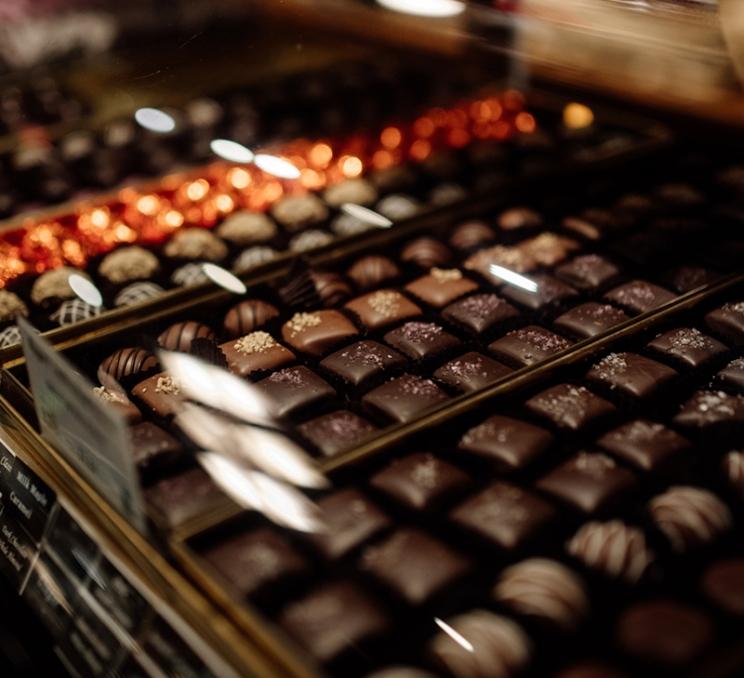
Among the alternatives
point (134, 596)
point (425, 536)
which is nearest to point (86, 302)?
point (134, 596)

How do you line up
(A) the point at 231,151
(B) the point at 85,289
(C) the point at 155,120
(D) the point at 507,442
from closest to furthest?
(D) the point at 507,442 < (B) the point at 85,289 < (A) the point at 231,151 < (C) the point at 155,120

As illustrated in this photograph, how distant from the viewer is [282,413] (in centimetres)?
183

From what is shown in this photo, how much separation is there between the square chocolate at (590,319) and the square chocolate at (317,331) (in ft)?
1.73

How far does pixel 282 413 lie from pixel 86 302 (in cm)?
77

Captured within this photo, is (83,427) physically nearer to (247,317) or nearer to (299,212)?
(247,317)

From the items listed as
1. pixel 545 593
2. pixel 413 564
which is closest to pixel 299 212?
pixel 413 564

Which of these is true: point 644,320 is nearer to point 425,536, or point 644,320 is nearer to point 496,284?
point 496,284

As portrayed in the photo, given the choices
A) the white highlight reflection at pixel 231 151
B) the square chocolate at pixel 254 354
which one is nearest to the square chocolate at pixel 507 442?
the square chocolate at pixel 254 354

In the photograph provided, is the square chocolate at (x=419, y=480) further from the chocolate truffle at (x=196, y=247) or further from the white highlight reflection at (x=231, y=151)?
the white highlight reflection at (x=231, y=151)

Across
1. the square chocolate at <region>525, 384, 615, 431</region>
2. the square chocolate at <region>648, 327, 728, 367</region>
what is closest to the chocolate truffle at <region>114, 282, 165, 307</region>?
the square chocolate at <region>525, 384, 615, 431</region>

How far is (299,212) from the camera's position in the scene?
2.79m

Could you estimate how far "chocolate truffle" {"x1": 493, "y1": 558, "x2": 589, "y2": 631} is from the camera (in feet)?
4.34

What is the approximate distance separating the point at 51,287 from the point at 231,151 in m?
1.11

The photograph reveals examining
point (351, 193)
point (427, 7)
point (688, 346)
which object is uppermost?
point (427, 7)
